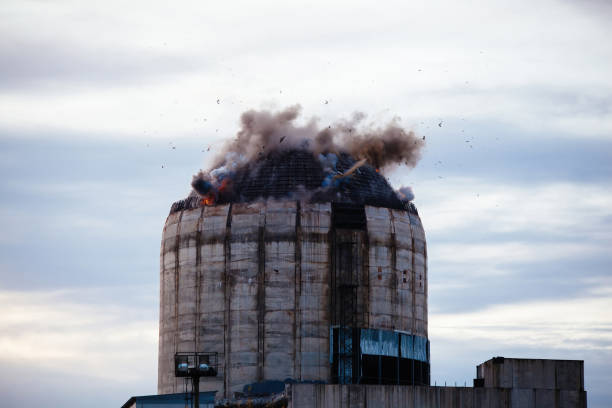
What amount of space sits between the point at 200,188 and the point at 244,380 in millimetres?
13248

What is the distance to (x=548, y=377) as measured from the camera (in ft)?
321

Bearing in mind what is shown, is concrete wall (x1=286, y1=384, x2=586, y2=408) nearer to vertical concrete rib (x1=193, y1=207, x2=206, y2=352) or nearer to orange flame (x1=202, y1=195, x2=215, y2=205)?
vertical concrete rib (x1=193, y1=207, x2=206, y2=352)

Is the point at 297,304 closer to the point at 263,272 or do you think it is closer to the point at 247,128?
the point at 263,272

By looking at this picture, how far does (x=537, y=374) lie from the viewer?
97.9m

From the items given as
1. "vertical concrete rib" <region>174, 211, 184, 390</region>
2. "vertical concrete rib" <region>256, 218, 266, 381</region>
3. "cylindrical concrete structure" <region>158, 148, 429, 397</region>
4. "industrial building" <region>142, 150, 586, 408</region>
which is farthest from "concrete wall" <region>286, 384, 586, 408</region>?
"vertical concrete rib" <region>174, 211, 184, 390</region>

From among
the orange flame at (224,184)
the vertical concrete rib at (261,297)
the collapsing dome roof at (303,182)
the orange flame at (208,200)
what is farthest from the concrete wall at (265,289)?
the orange flame at (224,184)

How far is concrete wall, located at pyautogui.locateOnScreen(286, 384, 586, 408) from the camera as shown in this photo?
309ft

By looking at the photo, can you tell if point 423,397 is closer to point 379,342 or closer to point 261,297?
point 379,342

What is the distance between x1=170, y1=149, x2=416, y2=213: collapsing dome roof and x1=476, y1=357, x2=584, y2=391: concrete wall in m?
14.0

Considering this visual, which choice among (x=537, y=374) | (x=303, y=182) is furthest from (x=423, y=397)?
(x=303, y=182)

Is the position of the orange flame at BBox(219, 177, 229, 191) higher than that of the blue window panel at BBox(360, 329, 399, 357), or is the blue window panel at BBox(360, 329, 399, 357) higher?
the orange flame at BBox(219, 177, 229, 191)

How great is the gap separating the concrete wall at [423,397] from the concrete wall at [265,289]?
20.4 feet

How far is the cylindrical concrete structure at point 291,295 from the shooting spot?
332ft

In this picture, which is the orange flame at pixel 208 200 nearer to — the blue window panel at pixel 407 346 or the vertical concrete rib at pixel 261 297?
the vertical concrete rib at pixel 261 297
